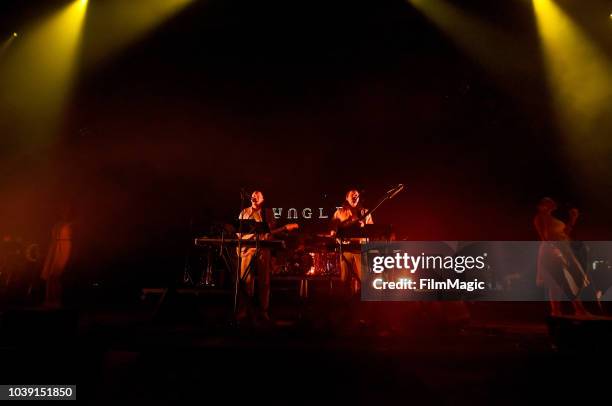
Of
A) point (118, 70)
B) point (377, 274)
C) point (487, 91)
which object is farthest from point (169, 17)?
point (487, 91)

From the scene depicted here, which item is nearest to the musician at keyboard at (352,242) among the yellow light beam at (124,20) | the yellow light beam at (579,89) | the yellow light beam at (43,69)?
the yellow light beam at (124,20)

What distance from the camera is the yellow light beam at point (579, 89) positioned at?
826 cm

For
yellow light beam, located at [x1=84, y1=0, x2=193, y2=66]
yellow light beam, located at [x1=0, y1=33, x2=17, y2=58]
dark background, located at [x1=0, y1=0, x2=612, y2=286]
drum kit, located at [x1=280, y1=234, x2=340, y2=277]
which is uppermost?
yellow light beam, located at [x1=84, y1=0, x2=193, y2=66]

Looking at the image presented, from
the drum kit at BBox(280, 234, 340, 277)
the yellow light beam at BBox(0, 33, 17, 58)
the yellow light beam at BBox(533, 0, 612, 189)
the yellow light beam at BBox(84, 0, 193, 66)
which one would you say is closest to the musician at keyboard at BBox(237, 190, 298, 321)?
the drum kit at BBox(280, 234, 340, 277)

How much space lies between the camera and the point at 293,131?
1023cm

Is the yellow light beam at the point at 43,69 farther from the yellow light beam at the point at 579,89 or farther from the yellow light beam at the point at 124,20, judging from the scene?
the yellow light beam at the point at 579,89

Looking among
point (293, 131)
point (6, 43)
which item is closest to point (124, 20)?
point (6, 43)

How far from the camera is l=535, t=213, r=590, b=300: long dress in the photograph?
18.1 feet

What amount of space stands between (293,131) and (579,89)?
6.67 metres

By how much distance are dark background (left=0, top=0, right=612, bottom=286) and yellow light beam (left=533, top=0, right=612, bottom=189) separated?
0.24 metres

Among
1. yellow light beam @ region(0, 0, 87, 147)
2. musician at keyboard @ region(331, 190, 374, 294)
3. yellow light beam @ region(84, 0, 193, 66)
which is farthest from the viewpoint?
yellow light beam @ region(0, 0, 87, 147)

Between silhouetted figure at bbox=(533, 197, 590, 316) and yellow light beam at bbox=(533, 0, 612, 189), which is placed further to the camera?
yellow light beam at bbox=(533, 0, 612, 189)

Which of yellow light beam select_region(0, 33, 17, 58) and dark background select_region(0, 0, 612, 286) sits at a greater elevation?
yellow light beam select_region(0, 33, 17, 58)

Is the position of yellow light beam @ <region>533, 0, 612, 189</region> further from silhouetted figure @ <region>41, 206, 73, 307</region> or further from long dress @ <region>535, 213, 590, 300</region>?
silhouetted figure @ <region>41, 206, 73, 307</region>
